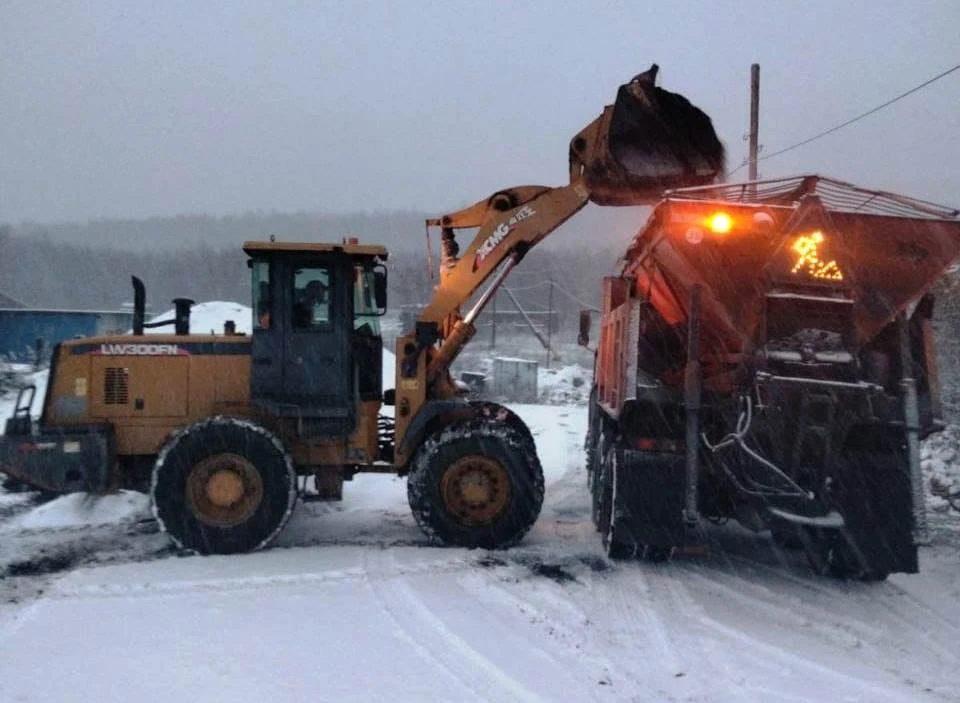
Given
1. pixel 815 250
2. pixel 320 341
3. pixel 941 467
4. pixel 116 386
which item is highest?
pixel 815 250

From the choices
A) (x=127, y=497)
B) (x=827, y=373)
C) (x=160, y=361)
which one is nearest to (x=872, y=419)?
(x=827, y=373)

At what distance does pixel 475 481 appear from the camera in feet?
23.4

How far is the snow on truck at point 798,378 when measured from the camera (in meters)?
6.03

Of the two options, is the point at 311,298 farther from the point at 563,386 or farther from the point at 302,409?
the point at 563,386

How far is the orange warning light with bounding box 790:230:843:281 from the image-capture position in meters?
5.99

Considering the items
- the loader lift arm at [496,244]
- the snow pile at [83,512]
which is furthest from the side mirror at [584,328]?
the snow pile at [83,512]

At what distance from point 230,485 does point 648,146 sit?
4595 millimetres

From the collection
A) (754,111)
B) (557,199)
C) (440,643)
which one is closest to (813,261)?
(557,199)

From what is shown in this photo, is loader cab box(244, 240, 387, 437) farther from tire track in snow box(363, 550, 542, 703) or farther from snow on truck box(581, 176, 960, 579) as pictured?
snow on truck box(581, 176, 960, 579)

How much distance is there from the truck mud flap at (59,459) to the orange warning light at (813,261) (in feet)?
19.0

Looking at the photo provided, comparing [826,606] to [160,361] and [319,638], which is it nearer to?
[319,638]

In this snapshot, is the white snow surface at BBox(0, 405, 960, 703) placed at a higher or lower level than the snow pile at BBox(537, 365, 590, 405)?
lower

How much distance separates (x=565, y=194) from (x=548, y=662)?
440 centimetres

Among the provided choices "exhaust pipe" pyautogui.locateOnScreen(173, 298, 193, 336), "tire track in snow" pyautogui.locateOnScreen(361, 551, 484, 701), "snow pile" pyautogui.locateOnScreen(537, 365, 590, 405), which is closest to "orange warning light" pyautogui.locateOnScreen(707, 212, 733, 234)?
"tire track in snow" pyautogui.locateOnScreen(361, 551, 484, 701)
